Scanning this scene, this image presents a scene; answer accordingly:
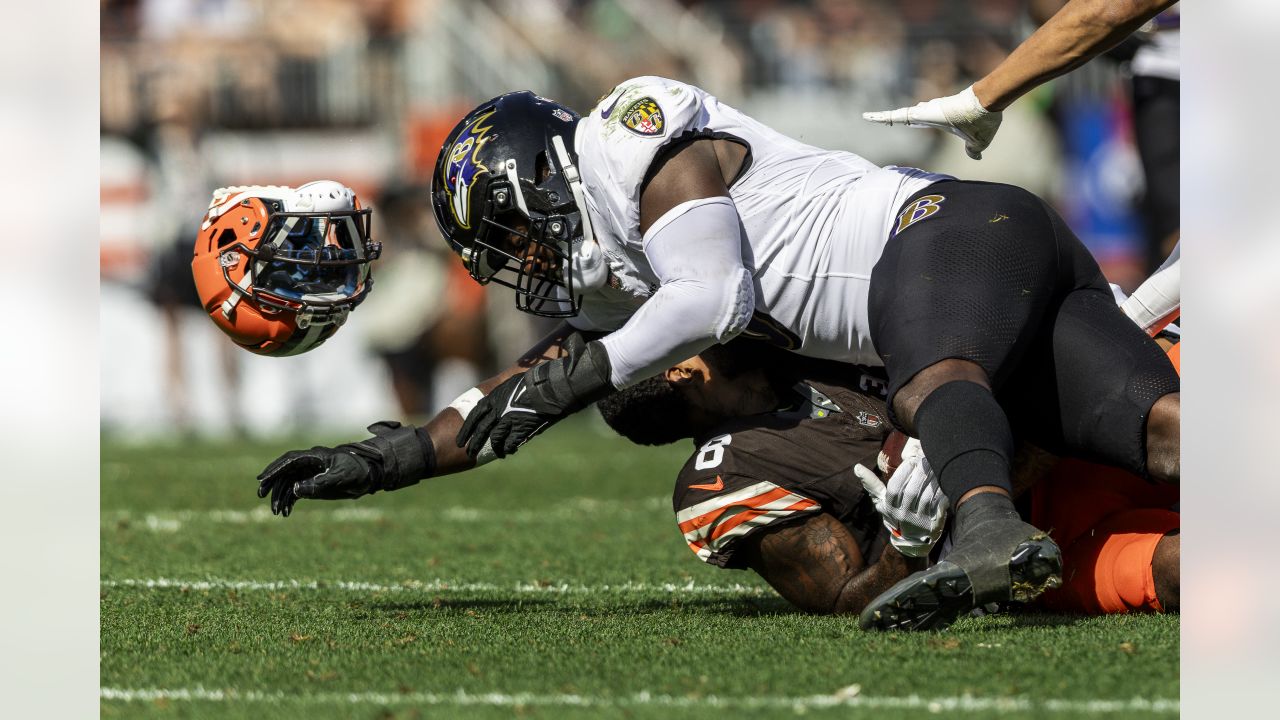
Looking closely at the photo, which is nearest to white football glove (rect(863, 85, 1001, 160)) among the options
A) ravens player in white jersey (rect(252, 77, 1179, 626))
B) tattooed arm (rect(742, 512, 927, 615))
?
ravens player in white jersey (rect(252, 77, 1179, 626))

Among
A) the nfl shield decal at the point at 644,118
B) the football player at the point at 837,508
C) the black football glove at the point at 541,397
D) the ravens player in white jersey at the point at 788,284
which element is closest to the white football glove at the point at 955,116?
the ravens player in white jersey at the point at 788,284

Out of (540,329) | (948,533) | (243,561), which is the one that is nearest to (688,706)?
(948,533)

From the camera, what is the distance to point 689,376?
4273 mm

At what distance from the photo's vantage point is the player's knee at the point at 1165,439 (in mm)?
3531

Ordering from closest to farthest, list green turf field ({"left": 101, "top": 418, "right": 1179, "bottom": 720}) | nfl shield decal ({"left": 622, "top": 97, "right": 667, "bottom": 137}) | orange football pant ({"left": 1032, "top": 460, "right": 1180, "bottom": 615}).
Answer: green turf field ({"left": 101, "top": 418, "right": 1179, "bottom": 720}), nfl shield decal ({"left": 622, "top": 97, "right": 667, "bottom": 137}), orange football pant ({"left": 1032, "top": 460, "right": 1180, "bottom": 615})

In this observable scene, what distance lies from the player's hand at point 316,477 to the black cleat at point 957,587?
1400mm

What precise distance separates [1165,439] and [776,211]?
1062 mm

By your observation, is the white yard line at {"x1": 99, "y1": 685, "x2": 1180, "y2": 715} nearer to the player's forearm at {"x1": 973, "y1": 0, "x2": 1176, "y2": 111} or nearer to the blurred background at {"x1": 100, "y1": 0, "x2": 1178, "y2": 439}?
the player's forearm at {"x1": 973, "y1": 0, "x2": 1176, "y2": 111}

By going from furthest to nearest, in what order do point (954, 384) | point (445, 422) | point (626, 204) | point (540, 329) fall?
point (540, 329) < point (445, 422) < point (626, 204) < point (954, 384)

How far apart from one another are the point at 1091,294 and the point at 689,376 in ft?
3.61

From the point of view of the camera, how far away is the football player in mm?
3840

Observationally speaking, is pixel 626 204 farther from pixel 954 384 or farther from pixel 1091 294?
pixel 1091 294

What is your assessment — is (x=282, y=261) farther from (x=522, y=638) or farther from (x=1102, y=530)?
(x=1102, y=530)

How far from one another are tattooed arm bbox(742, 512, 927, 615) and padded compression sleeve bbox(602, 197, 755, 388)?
60 cm
